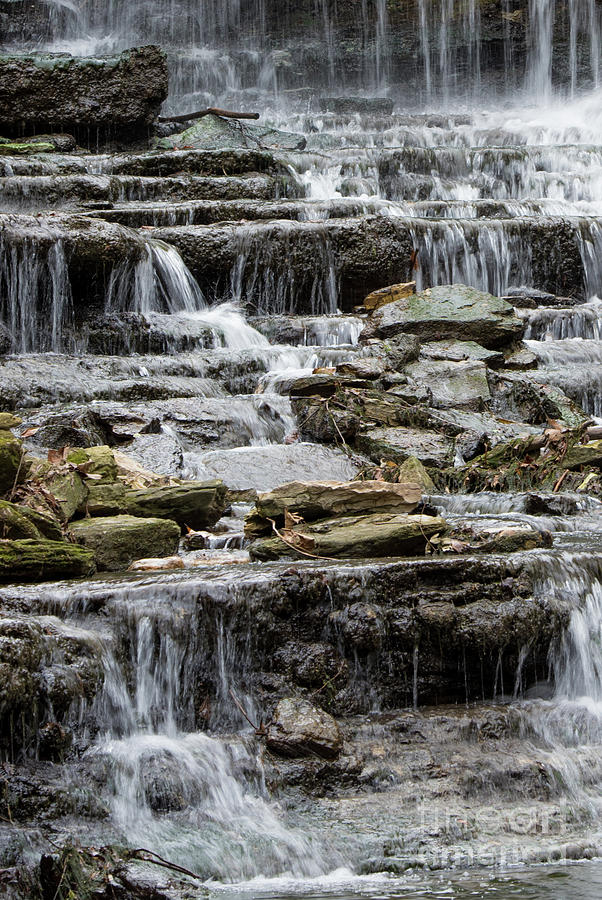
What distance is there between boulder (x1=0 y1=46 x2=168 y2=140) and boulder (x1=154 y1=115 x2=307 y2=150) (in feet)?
2.17

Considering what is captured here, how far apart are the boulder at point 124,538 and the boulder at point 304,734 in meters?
1.43

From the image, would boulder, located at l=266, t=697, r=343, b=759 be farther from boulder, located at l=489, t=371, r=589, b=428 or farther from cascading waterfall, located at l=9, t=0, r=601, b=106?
cascading waterfall, located at l=9, t=0, r=601, b=106

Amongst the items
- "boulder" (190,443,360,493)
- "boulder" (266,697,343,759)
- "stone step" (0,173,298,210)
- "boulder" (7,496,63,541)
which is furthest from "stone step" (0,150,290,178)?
"boulder" (266,697,343,759)

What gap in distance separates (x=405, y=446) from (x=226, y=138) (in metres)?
9.48

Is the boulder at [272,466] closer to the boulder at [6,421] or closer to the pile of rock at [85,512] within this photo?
the pile of rock at [85,512]

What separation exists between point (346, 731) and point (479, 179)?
12158mm

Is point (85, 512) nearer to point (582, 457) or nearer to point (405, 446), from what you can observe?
point (405, 446)

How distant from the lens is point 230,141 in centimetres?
1562

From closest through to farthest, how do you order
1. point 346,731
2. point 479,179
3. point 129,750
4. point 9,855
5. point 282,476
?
point 9,855, point 129,750, point 346,731, point 282,476, point 479,179

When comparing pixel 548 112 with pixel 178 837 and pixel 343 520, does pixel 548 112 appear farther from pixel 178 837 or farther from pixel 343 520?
pixel 178 837

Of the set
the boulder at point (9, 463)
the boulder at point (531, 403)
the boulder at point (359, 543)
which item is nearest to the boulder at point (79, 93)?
the boulder at point (531, 403)

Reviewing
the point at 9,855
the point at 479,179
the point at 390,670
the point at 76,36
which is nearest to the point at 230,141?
the point at 479,179

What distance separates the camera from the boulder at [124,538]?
17.6 feet

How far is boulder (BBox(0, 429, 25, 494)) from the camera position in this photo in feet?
18.3
